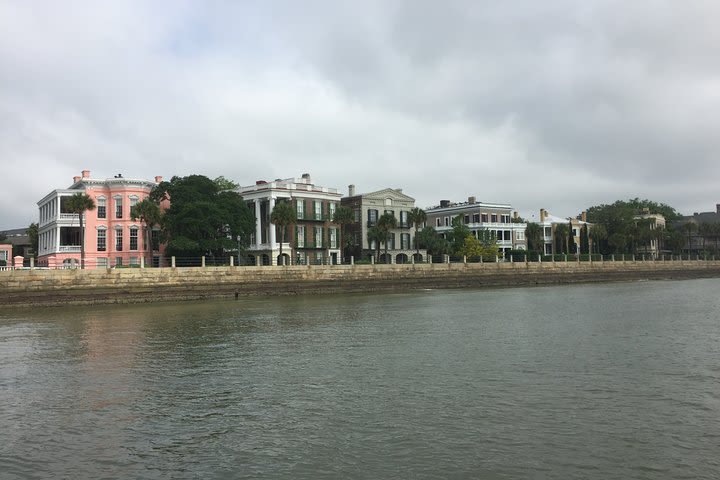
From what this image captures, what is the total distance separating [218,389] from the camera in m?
14.8

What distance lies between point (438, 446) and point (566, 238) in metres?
103

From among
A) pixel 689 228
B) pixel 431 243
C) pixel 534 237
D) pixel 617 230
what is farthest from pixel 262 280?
pixel 689 228

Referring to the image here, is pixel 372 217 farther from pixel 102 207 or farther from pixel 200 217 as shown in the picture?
pixel 102 207

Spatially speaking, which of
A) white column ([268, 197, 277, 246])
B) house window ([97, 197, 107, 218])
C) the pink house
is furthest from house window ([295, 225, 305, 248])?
house window ([97, 197, 107, 218])

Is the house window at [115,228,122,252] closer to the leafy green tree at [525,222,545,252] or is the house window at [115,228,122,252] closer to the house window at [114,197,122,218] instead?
the house window at [114,197,122,218]

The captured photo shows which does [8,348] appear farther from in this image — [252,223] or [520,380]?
[252,223]

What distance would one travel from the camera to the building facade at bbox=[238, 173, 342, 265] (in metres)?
73.9

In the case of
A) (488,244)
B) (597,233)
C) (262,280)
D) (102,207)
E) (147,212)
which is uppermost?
(102,207)

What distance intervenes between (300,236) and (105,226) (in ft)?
74.3

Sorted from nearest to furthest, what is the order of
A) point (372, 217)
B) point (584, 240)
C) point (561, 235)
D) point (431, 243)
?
point (372, 217), point (431, 243), point (561, 235), point (584, 240)

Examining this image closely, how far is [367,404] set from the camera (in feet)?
42.7

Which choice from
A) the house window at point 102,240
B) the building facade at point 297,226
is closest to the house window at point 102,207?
the house window at point 102,240

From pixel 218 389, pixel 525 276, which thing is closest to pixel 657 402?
pixel 218 389

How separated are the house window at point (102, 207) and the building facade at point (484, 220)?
50.6 metres
